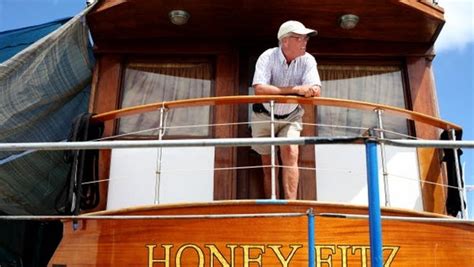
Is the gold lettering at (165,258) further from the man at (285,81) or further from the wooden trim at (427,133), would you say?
the wooden trim at (427,133)

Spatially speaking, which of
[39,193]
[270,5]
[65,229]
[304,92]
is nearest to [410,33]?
[270,5]

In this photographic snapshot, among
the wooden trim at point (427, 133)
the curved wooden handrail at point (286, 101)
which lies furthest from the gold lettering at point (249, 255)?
the wooden trim at point (427, 133)

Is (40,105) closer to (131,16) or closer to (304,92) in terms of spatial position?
(131,16)

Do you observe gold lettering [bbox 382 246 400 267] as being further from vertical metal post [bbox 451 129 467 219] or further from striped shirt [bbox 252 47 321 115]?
striped shirt [bbox 252 47 321 115]

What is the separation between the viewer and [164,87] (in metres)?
5.22

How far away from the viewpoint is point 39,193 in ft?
18.9

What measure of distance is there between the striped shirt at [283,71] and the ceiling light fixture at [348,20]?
1.05m

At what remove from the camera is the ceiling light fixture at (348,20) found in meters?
5.03

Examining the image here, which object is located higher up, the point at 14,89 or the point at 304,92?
the point at 14,89

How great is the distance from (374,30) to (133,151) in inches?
102

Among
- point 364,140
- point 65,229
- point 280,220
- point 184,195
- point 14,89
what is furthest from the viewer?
point 14,89

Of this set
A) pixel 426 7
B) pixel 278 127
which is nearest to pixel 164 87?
pixel 278 127

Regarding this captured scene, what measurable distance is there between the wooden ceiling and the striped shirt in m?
0.89

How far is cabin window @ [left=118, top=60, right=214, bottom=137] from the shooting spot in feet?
16.4
